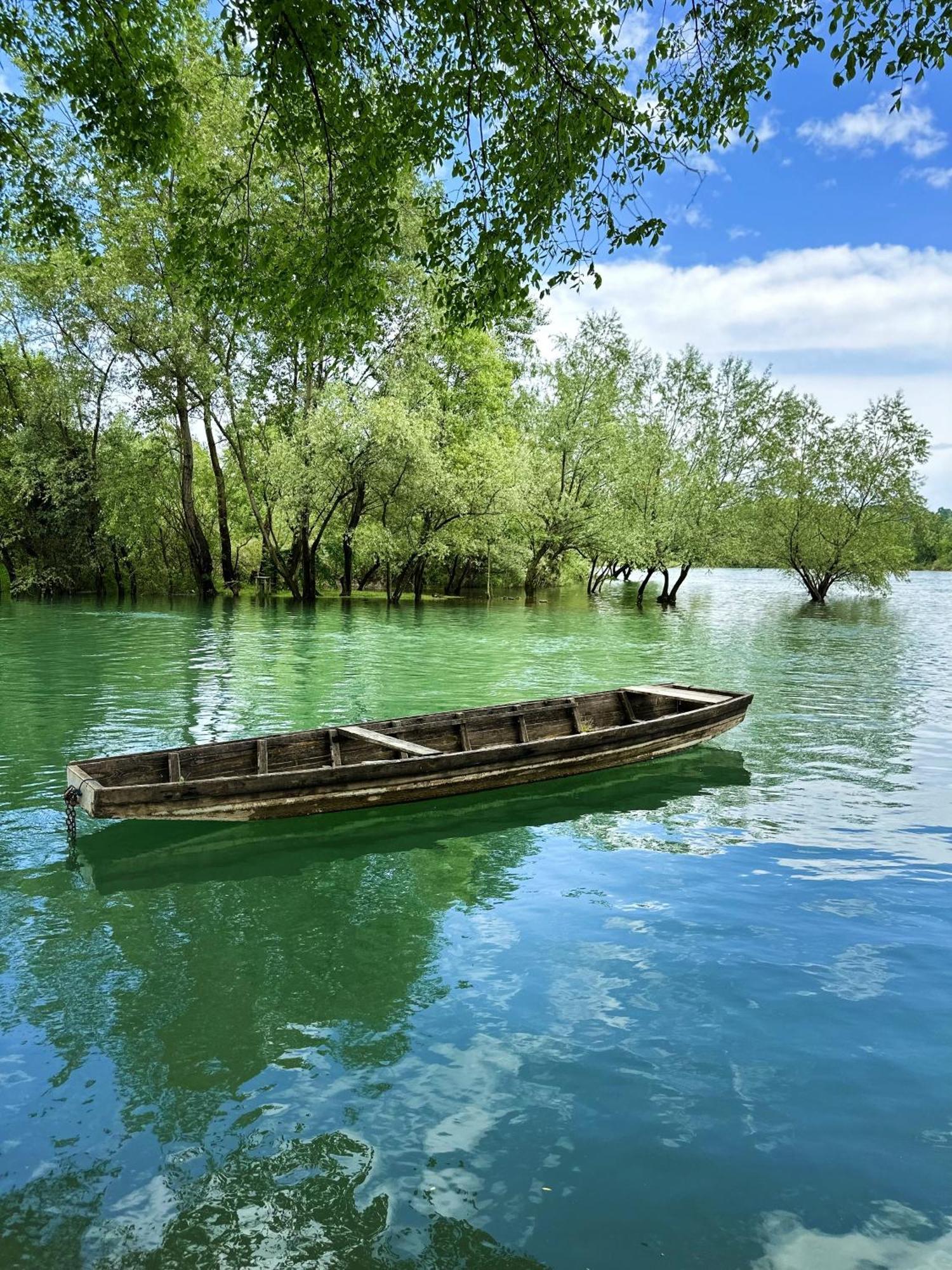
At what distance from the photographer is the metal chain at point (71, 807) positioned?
812 centimetres

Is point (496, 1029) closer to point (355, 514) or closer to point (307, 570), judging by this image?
point (355, 514)

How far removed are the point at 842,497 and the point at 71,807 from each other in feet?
143

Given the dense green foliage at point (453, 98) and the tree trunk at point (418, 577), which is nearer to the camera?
the dense green foliage at point (453, 98)

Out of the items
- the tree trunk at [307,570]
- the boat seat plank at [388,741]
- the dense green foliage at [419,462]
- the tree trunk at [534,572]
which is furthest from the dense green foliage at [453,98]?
the tree trunk at [534,572]

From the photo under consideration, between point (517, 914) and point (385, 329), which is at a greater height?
point (385, 329)

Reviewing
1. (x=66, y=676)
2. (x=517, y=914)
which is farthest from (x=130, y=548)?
(x=517, y=914)

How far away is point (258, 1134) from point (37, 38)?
62.2ft

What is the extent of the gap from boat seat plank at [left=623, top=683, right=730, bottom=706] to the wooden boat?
0.03 meters

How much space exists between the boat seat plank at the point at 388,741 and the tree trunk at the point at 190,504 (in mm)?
30368

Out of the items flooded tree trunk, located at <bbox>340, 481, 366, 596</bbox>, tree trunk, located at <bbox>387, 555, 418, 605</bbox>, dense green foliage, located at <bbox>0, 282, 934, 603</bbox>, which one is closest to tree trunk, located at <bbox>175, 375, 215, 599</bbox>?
dense green foliage, located at <bbox>0, 282, 934, 603</bbox>

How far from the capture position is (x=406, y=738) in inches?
449

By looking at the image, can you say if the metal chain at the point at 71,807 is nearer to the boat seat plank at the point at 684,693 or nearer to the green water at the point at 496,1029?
the green water at the point at 496,1029

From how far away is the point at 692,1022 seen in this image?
5.56 m

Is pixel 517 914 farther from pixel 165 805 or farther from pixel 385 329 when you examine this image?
pixel 385 329
